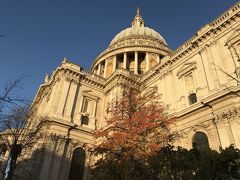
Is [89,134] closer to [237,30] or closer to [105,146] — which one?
[105,146]

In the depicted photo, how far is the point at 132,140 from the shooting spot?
52.7 ft

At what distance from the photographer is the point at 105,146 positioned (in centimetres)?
1739

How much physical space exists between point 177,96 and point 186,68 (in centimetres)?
316

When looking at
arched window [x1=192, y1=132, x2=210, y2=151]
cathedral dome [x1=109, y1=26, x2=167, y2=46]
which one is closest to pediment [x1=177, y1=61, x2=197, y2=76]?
arched window [x1=192, y1=132, x2=210, y2=151]

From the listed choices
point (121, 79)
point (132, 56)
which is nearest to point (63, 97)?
point (121, 79)

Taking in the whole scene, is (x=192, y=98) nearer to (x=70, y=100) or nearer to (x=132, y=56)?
(x=70, y=100)

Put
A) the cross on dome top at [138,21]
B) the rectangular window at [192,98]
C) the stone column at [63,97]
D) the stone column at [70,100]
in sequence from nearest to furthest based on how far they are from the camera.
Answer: the rectangular window at [192,98] → the stone column at [63,97] → the stone column at [70,100] → the cross on dome top at [138,21]

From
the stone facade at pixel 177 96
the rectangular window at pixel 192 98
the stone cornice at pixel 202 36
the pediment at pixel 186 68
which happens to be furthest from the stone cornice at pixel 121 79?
the rectangular window at pixel 192 98

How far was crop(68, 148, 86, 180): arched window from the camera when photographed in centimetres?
2219

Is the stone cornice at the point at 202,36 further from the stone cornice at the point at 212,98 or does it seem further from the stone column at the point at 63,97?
the stone column at the point at 63,97

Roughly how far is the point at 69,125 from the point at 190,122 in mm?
12621

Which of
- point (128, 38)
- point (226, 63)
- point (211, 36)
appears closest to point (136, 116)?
point (226, 63)

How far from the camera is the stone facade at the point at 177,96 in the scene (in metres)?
17.2

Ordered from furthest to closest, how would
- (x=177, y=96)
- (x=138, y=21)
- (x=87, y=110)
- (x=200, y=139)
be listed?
(x=138, y=21)
(x=87, y=110)
(x=177, y=96)
(x=200, y=139)
